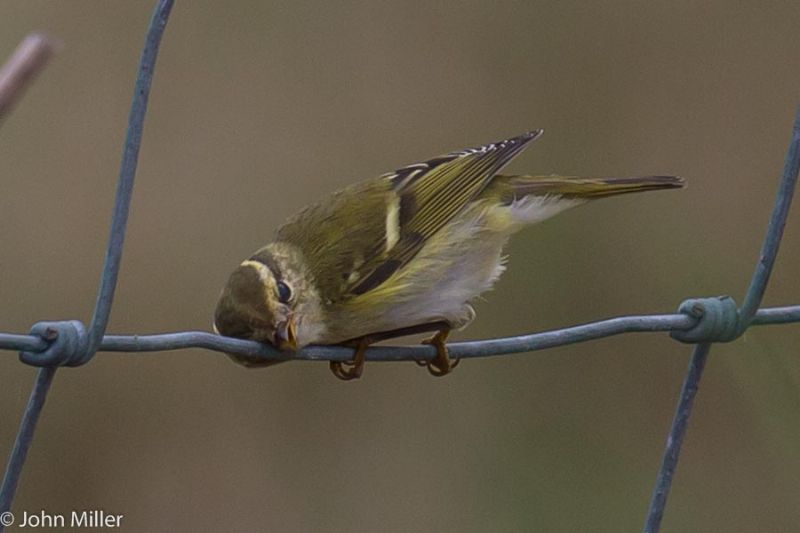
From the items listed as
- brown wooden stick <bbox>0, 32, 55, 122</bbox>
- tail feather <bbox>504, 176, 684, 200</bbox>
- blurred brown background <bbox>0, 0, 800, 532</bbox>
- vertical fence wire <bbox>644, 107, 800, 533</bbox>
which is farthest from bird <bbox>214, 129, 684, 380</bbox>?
brown wooden stick <bbox>0, 32, 55, 122</bbox>

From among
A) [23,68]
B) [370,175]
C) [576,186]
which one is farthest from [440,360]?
[370,175]

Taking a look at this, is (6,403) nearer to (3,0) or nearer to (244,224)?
(244,224)

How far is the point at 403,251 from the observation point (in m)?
2.96

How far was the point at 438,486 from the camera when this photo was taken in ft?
13.1

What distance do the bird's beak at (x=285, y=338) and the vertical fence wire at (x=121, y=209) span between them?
2.74 feet

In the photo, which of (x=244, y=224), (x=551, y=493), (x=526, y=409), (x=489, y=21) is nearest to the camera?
(x=551, y=493)

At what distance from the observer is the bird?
269cm

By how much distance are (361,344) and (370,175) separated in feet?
6.34

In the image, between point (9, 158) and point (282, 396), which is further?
point (9, 158)

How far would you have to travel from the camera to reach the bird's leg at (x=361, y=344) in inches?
101

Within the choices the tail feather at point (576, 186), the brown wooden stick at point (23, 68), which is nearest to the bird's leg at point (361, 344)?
the tail feather at point (576, 186)

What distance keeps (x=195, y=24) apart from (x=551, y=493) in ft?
7.29

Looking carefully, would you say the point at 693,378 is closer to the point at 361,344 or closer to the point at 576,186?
the point at 361,344

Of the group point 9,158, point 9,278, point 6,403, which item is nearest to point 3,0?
point 9,158
